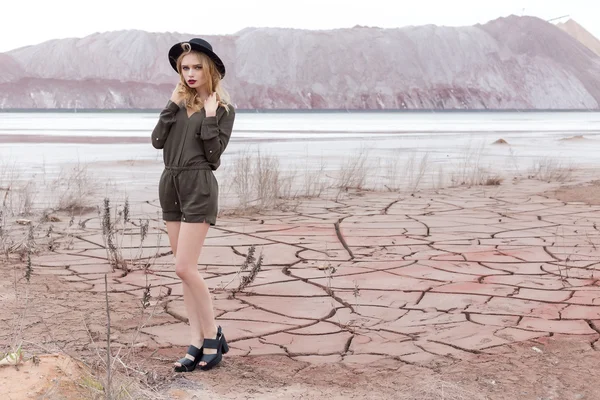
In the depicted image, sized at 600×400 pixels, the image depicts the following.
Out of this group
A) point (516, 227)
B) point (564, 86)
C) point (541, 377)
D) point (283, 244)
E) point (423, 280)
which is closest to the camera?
point (541, 377)

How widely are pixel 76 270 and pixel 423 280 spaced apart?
232 centimetres

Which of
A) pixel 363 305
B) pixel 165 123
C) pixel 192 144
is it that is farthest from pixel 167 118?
pixel 363 305

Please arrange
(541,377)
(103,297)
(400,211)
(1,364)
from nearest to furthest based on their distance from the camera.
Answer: (1,364)
(541,377)
(103,297)
(400,211)

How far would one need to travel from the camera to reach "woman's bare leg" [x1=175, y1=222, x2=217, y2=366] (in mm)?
3490

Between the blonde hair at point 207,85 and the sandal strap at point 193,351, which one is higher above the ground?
the blonde hair at point 207,85

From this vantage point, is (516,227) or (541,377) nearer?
(541,377)

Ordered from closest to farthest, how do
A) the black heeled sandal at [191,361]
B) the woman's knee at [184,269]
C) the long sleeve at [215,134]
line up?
the long sleeve at [215,134] → the woman's knee at [184,269] → the black heeled sandal at [191,361]

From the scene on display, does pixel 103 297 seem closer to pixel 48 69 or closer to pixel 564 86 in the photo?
pixel 48 69

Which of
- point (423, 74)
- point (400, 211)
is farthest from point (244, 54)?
point (400, 211)

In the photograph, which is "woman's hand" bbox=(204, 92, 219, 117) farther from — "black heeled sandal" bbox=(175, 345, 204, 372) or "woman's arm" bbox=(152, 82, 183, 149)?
"black heeled sandal" bbox=(175, 345, 204, 372)

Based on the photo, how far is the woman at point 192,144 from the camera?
347 cm

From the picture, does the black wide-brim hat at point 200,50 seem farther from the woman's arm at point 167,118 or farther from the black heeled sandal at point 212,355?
the black heeled sandal at point 212,355

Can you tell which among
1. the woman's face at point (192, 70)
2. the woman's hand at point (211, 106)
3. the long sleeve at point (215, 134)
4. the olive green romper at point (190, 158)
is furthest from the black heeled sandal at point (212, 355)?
the woman's face at point (192, 70)

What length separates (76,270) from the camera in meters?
5.86
